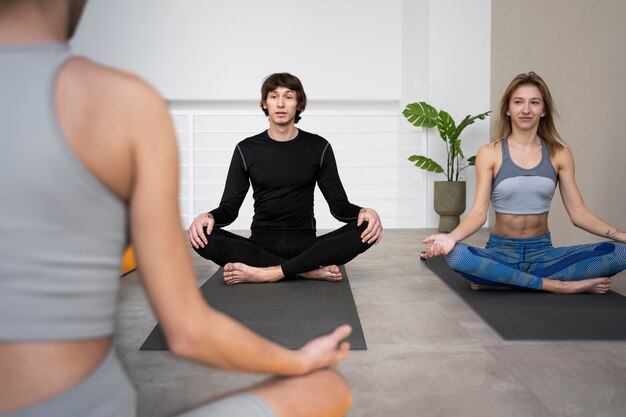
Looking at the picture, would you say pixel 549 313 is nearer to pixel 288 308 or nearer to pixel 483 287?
pixel 483 287

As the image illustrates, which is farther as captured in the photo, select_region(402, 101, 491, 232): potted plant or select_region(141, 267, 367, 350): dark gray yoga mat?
select_region(402, 101, 491, 232): potted plant

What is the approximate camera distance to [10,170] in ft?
1.85

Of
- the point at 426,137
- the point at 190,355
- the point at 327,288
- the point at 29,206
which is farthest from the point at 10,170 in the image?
the point at 426,137

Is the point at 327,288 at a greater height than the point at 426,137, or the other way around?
the point at 426,137

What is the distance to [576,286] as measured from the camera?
2750mm

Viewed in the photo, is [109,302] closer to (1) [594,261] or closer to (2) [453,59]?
(1) [594,261]

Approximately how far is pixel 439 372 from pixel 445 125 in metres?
4.34

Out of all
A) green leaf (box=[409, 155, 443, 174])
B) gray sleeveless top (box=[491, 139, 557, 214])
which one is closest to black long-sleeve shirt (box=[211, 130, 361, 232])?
gray sleeveless top (box=[491, 139, 557, 214])

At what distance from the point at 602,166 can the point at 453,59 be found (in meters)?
2.57

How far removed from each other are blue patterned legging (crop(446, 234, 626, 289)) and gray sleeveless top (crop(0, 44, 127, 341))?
226cm

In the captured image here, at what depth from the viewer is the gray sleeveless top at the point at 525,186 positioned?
2840mm

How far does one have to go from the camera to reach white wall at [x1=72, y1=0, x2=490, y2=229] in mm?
6230

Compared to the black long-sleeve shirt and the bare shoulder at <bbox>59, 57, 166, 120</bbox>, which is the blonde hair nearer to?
the black long-sleeve shirt

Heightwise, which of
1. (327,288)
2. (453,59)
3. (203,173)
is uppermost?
(453,59)
